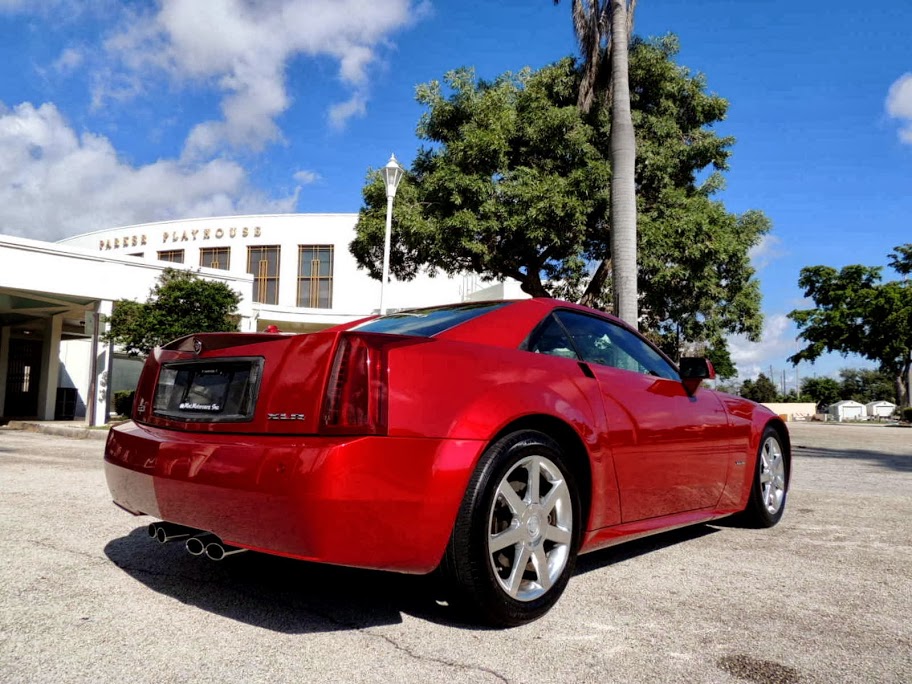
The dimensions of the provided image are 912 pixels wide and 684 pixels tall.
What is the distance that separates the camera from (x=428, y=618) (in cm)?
269

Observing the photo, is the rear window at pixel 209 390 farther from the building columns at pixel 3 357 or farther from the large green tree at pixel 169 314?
the building columns at pixel 3 357

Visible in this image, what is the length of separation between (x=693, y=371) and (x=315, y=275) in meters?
37.1

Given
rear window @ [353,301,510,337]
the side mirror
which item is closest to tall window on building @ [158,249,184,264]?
rear window @ [353,301,510,337]

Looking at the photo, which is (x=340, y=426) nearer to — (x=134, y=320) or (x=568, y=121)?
(x=568, y=121)

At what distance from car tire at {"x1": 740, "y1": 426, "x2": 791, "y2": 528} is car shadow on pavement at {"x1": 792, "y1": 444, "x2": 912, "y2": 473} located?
18.5 feet

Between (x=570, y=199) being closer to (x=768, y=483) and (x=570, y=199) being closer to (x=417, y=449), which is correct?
(x=768, y=483)

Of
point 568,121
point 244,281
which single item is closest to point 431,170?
point 568,121

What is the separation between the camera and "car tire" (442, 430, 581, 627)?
250 cm

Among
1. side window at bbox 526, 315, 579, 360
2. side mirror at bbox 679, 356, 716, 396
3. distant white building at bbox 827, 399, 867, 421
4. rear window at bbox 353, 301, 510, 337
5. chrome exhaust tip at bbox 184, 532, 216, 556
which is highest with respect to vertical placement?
rear window at bbox 353, 301, 510, 337

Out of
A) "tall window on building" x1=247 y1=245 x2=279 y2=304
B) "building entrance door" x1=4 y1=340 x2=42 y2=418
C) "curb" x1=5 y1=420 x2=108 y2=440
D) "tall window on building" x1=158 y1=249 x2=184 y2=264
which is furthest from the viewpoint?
"tall window on building" x1=158 y1=249 x2=184 y2=264

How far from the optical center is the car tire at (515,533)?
2.50m

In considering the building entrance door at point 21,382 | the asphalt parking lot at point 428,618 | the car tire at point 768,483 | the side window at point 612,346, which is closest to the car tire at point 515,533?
the asphalt parking lot at point 428,618

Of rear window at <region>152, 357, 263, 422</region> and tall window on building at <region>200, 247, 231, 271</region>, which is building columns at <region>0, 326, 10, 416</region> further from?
rear window at <region>152, 357, 263, 422</region>

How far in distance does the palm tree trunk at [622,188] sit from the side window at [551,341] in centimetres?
714
